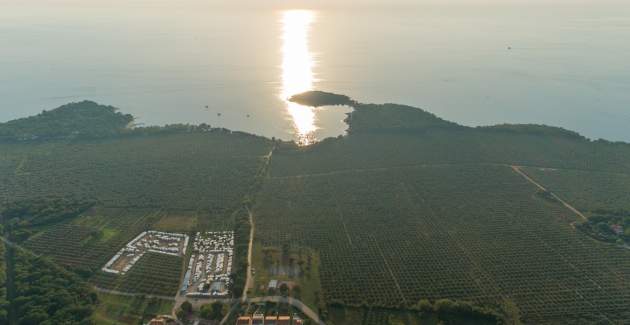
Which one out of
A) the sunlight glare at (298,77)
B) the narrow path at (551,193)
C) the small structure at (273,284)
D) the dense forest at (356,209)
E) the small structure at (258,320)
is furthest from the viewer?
the sunlight glare at (298,77)

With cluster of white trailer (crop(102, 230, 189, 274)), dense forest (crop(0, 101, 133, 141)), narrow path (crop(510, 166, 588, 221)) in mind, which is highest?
dense forest (crop(0, 101, 133, 141))

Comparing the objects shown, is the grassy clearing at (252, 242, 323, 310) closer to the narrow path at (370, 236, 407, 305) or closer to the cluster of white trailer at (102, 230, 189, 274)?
the narrow path at (370, 236, 407, 305)

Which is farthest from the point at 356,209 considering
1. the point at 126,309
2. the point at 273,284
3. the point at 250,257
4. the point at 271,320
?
the point at 126,309

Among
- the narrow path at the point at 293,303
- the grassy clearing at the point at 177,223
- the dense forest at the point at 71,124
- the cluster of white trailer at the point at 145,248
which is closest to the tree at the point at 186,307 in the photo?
the narrow path at the point at 293,303

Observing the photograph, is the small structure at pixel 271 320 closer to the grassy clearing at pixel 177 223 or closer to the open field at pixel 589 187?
the grassy clearing at pixel 177 223

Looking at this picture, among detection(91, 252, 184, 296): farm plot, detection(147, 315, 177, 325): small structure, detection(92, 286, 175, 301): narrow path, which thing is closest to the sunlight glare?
detection(91, 252, 184, 296): farm plot

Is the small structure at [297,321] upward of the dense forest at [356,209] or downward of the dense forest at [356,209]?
downward
